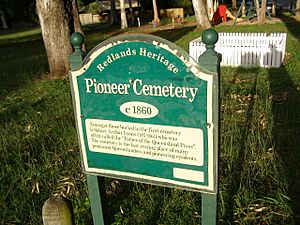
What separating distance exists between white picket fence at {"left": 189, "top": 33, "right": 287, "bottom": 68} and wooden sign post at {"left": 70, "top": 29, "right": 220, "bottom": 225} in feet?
24.7

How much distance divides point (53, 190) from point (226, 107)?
3.20 m

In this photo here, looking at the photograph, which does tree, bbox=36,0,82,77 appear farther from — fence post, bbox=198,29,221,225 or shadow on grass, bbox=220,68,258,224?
fence post, bbox=198,29,221,225

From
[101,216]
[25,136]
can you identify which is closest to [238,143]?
[101,216]

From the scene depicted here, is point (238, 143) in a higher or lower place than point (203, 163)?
lower

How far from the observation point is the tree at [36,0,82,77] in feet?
29.9

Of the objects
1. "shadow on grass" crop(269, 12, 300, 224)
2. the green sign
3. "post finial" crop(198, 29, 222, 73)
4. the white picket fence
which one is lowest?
"shadow on grass" crop(269, 12, 300, 224)

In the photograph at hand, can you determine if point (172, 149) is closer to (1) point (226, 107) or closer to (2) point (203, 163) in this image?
(2) point (203, 163)

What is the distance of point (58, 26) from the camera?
30.4 feet

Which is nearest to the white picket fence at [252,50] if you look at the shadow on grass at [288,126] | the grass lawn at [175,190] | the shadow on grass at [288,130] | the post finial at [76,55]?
the shadow on grass at [288,126]

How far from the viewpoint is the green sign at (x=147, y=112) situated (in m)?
1.96

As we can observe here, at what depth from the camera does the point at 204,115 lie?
6.41 feet

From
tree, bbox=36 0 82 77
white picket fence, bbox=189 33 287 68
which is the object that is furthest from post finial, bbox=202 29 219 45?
tree, bbox=36 0 82 77

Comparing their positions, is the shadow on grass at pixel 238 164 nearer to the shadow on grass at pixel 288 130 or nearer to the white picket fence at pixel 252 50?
the shadow on grass at pixel 288 130

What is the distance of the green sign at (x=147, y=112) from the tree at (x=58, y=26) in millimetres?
7509
